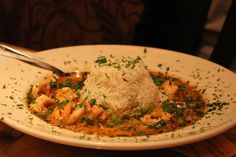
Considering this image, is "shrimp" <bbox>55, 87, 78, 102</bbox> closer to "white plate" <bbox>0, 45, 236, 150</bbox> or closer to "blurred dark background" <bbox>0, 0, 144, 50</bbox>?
"white plate" <bbox>0, 45, 236, 150</bbox>

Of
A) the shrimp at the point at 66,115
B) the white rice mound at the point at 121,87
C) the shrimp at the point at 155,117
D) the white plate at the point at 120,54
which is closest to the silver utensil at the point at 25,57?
the white plate at the point at 120,54

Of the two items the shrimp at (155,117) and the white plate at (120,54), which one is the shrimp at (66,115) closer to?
the white plate at (120,54)

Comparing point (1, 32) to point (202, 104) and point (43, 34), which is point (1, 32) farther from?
point (202, 104)

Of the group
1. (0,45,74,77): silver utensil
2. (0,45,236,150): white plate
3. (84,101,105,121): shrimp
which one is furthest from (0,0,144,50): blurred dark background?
(84,101,105,121): shrimp

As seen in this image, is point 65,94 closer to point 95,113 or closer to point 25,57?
point 95,113

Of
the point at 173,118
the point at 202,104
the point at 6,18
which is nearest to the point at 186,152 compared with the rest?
the point at 173,118

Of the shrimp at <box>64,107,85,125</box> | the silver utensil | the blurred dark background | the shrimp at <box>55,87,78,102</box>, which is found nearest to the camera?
the shrimp at <box>64,107,85,125</box>
